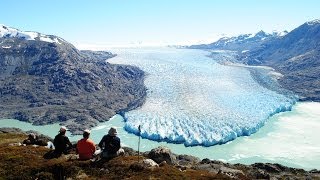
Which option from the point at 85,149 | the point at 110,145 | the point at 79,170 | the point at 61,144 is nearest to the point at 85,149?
the point at 85,149

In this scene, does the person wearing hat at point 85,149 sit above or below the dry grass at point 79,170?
above

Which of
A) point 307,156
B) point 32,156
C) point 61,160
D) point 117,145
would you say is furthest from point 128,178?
point 307,156

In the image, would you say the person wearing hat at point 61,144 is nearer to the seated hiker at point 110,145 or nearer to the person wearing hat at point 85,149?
the person wearing hat at point 85,149

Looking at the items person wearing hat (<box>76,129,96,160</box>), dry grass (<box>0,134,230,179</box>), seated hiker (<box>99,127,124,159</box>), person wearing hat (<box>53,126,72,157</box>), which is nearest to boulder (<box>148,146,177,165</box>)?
dry grass (<box>0,134,230,179</box>)

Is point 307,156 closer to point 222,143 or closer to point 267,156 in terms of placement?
point 267,156

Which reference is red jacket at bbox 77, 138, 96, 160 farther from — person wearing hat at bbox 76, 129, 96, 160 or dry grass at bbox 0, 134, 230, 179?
dry grass at bbox 0, 134, 230, 179

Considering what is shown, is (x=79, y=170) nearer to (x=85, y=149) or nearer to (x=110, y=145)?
(x=85, y=149)

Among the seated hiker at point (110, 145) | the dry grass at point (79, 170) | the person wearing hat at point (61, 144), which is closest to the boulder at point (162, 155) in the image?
the dry grass at point (79, 170)

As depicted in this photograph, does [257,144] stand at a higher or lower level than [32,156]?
lower
